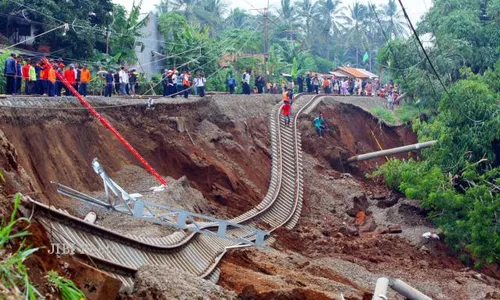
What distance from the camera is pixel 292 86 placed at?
52.3m

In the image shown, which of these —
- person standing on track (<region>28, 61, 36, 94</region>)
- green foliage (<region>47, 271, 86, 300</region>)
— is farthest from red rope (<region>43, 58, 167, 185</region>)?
green foliage (<region>47, 271, 86, 300</region>)

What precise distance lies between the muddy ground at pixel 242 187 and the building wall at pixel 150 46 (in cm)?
801

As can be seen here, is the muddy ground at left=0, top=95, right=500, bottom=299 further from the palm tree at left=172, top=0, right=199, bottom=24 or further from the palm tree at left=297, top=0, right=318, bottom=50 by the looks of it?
the palm tree at left=297, top=0, right=318, bottom=50

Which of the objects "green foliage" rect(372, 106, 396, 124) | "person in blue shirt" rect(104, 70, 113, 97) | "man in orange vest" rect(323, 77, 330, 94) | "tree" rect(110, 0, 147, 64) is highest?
"tree" rect(110, 0, 147, 64)

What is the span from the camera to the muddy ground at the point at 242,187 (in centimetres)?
1911

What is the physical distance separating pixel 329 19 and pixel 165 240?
7590 cm

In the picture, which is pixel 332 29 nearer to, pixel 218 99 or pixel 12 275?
pixel 218 99

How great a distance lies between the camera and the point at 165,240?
60.4ft

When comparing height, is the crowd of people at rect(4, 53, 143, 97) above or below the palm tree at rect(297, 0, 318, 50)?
below

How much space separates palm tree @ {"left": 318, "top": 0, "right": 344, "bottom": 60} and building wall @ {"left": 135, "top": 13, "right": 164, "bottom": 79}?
145 feet

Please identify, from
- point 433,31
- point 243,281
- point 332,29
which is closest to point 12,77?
point 243,281

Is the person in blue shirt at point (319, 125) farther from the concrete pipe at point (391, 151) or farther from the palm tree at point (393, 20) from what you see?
the palm tree at point (393, 20)

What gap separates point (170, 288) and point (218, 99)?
24323 mm

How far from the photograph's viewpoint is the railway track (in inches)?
524
